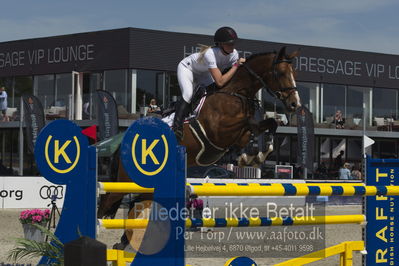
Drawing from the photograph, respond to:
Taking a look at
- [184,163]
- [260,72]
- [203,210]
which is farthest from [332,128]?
[184,163]

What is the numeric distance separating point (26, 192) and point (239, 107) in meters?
12.3

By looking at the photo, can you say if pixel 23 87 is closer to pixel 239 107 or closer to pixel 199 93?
pixel 199 93

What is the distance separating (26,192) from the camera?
17.8 m

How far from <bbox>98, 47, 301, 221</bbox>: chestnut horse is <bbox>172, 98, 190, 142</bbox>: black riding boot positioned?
47 millimetres

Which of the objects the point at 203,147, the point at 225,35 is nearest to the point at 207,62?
the point at 225,35

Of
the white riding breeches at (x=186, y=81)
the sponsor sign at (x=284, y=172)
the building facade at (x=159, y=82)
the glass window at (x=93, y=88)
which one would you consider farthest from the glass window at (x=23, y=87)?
the white riding breeches at (x=186, y=81)

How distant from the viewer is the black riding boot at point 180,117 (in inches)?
258

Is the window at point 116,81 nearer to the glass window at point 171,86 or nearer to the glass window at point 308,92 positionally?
the glass window at point 171,86

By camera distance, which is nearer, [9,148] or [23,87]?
[9,148]

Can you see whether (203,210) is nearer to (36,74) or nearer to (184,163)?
(184,163)

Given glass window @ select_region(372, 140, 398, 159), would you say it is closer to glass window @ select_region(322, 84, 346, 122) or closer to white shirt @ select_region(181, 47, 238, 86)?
glass window @ select_region(322, 84, 346, 122)

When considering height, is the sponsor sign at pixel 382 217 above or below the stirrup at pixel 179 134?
below

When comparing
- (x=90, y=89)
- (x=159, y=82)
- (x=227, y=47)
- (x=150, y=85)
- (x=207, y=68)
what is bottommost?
(x=207, y=68)

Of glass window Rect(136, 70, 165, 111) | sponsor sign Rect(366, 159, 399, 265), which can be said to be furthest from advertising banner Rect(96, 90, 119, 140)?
sponsor sign Rect(366, 159, 399, 265)
